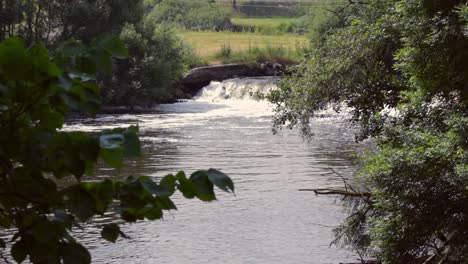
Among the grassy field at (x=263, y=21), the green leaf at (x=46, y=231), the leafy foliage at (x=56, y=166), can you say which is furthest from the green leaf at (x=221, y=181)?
the grassy field at (x=263, y=21)

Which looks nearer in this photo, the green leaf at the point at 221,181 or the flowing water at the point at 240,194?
the green leaf at the point at 221,181

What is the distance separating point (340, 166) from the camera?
18516mm

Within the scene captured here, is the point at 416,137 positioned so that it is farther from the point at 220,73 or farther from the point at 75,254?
the point at 220,73

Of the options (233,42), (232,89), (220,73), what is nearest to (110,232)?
(232,89)

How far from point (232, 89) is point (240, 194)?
20415mm

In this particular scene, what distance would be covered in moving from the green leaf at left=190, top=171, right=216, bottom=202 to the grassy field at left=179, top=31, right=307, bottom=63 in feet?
131

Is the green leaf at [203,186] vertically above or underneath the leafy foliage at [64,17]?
above

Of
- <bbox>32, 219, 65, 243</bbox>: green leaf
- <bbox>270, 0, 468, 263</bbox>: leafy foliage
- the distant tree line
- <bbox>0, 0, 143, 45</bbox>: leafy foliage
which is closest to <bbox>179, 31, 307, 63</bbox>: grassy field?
the distant tree line

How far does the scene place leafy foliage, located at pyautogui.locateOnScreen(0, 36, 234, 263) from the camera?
160 centimetres

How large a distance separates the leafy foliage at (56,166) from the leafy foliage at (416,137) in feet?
20.1

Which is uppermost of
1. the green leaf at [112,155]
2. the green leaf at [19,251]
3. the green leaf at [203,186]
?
the green leaf at [112,155]

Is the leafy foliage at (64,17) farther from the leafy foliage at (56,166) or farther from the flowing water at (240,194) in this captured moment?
the leafy foliage at (56,166)

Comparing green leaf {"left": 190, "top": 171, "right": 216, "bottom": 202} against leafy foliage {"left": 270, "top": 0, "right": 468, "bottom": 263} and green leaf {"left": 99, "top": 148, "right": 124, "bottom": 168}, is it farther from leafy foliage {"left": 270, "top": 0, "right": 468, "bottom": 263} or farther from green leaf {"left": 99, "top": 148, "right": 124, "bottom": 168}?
leafy foliage {"left": 270, "top": 0, "right": 468, "bottom": 263}

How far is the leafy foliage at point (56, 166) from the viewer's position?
1.60 metres
